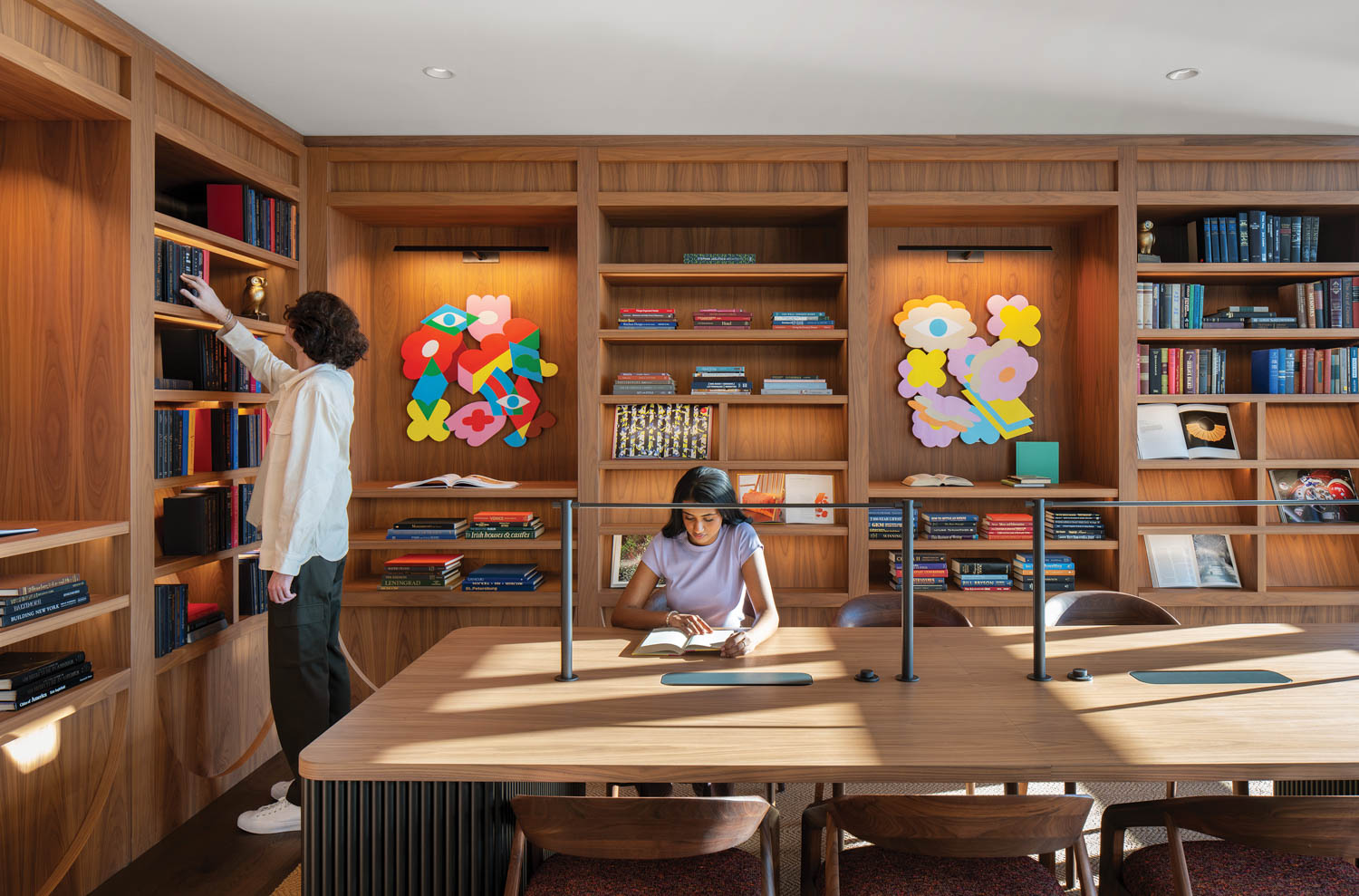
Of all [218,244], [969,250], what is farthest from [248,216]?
[969,250]

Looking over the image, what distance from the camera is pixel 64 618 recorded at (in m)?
2.46

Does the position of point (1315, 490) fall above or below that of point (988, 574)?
above

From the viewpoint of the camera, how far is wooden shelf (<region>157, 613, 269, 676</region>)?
2941mm

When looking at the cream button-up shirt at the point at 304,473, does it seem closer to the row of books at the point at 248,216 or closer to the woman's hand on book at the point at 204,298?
the woman's hand on book at the point at 204,298

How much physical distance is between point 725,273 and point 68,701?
2860 millimetres

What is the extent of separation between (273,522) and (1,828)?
1048 mm

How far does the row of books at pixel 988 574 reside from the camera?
158 inches

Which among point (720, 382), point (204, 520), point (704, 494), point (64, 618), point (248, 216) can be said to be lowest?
point (64, 618)

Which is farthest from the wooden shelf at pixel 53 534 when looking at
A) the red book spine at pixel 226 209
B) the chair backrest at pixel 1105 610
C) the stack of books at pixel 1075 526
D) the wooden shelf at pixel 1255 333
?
the wooden shelf at pixel 1255 333

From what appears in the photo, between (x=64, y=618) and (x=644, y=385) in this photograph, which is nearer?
(x=64, y=618)

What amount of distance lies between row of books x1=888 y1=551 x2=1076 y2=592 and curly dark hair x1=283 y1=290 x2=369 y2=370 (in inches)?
99.7

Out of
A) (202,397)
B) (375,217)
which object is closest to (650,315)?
(375,217)

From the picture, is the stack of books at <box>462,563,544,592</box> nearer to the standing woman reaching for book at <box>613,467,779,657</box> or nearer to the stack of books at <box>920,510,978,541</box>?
the standing woman reaching for book at <box>613,467,779,657</box>

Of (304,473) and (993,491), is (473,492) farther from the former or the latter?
(993,491)
